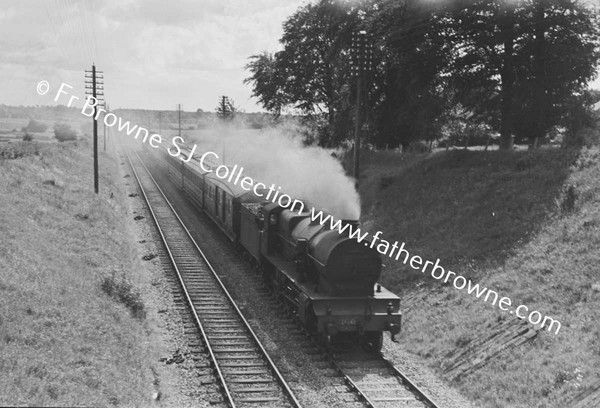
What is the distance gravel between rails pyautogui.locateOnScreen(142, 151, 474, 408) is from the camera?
1113 centimetres

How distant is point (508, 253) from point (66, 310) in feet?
42.3

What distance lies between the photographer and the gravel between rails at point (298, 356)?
11133 mm

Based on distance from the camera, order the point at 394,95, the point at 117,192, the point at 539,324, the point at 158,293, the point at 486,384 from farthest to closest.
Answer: the point at 117,192 → the point at 394,95 → the point at 158,293 → the point at 539,324 → the point at 486,384

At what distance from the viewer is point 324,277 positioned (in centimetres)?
1310

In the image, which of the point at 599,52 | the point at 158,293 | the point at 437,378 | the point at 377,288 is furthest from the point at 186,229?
the point at 599,52

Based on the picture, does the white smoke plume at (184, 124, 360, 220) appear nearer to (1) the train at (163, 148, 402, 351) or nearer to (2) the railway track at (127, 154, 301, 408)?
(1) the train at (163, 148, 402, 351)

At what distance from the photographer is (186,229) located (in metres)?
28.0

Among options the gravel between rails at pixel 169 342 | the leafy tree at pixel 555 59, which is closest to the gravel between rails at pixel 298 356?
the gravel between rails at pixel 169 342

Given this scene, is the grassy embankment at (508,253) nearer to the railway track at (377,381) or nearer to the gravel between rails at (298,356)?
the gravel between rails at (298,356)

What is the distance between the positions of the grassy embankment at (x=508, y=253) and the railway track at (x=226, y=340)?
4015mm

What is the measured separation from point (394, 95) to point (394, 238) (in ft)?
32.3

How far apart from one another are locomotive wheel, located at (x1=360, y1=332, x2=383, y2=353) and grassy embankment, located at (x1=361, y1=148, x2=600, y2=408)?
3.71ft

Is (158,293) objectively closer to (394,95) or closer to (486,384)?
(486,384)

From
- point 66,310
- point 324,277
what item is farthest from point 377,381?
point 66,310
